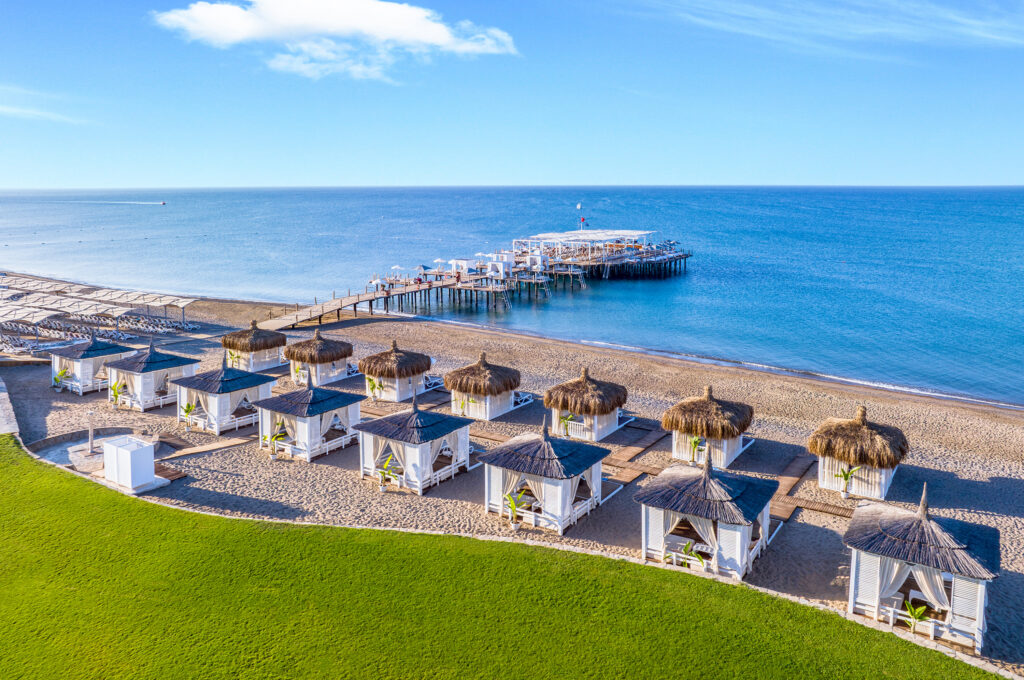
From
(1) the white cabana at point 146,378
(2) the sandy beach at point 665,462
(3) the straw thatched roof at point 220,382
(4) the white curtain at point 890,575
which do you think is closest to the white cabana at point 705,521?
(2) the sandy beach at point 665,462

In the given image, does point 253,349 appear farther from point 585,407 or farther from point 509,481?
point 509,481

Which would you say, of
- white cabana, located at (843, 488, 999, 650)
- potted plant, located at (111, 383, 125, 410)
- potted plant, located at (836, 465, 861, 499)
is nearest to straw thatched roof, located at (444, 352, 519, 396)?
potted plant, located at (836, 465, 861, 499)

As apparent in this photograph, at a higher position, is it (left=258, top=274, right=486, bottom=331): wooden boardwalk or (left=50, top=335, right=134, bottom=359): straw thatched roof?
(left=50, top=335, right=134, bottom=359): straw thatched roof

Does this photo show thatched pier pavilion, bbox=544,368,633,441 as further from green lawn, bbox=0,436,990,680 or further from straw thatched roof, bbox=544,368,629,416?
green lawn, bbox=0,436,990,680

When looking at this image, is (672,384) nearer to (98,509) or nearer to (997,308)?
(98,509)

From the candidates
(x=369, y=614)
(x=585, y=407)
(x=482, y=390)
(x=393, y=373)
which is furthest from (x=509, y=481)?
(x=393, y=373)
